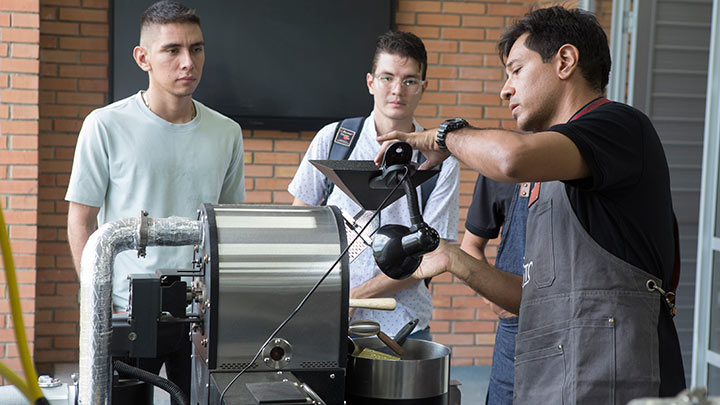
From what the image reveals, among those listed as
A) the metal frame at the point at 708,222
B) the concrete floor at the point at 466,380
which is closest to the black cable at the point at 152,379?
the concrete floor at the point at 466,380

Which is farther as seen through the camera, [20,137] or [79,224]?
[20,137]

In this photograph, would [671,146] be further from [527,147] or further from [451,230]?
[527,147]

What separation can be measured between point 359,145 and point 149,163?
2.31 ft

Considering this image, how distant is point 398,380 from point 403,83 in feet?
4.66

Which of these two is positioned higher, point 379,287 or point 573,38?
point 573,38

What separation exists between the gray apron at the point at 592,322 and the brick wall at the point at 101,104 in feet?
10.1

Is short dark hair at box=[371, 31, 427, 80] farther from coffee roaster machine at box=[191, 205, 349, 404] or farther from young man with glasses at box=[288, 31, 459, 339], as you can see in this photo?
coffee roaster machine at box=[191, 205, 349, 404]

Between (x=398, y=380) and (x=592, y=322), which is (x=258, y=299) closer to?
(x=398, y=380)

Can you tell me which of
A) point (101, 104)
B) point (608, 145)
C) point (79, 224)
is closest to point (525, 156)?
point (608, 145)

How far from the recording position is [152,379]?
152 cm

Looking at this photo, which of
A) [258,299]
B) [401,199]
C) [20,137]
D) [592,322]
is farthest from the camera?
[20,137]

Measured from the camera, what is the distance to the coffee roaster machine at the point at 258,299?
4.63 feet

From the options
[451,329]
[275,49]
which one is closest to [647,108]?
[451,329]

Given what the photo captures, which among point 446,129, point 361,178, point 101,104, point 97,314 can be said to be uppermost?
point 101,104
